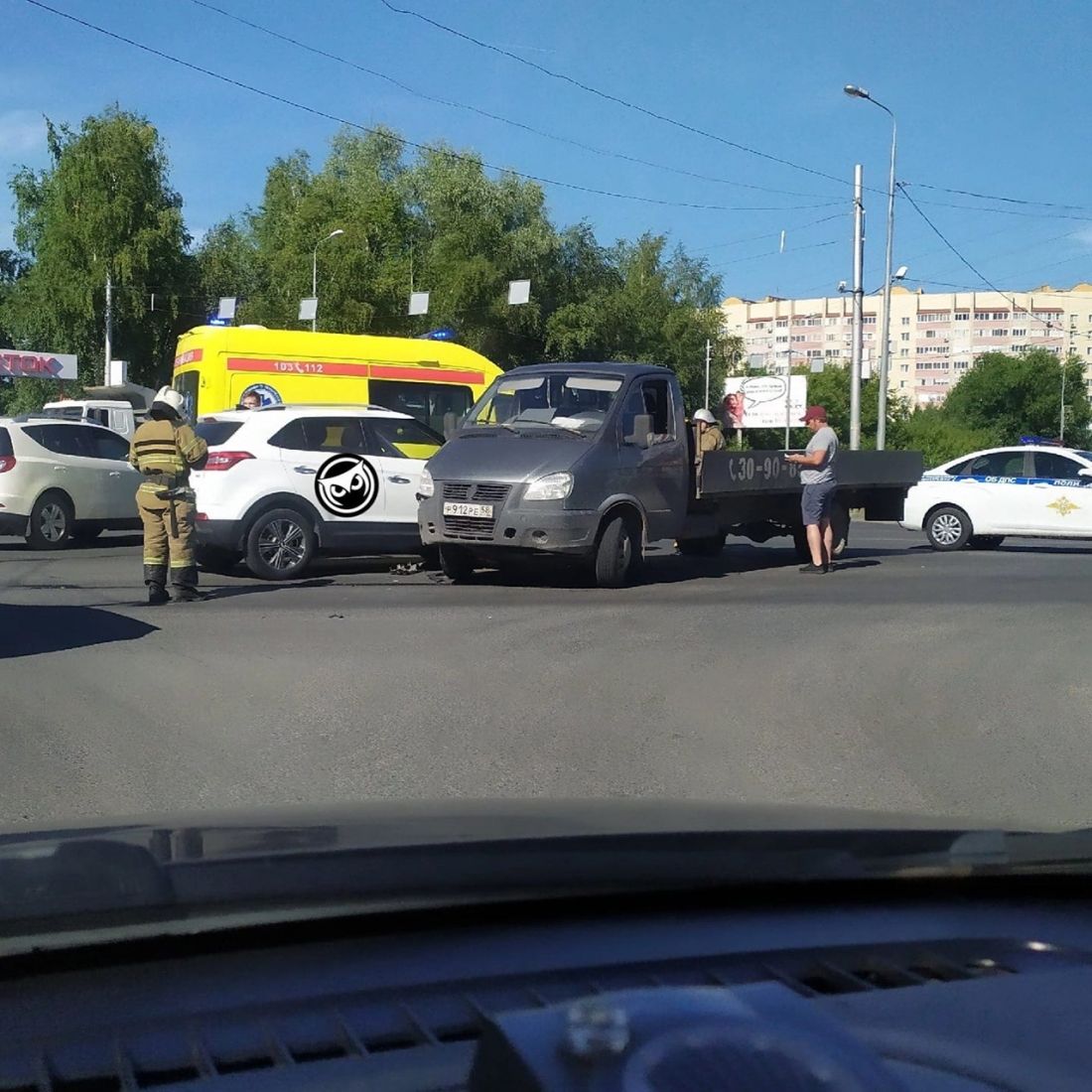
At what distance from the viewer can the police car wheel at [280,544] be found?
12938 mm

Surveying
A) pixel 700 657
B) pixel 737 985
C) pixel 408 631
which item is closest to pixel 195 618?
pixel 408 631

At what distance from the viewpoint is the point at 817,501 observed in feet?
46.5

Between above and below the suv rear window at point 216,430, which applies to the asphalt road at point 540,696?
below

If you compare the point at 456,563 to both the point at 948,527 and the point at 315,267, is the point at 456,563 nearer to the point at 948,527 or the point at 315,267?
the point at 948,527

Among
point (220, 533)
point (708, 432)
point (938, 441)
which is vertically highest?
point (938, 441)

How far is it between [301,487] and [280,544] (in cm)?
60

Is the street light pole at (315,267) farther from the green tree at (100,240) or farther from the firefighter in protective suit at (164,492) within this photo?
the firefighter in protective suit at (164,492)

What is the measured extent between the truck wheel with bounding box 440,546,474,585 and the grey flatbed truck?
0.01m

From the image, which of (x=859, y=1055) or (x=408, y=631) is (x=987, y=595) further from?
(x=859, y=1055)

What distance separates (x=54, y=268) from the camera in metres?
59.2

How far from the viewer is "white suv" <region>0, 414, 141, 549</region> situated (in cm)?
1680

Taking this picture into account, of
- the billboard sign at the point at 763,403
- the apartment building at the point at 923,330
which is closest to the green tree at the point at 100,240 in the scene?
the billboard sign at the point at 763,403

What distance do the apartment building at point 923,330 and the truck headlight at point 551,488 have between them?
134874mm

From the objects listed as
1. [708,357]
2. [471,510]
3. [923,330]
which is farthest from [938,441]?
[923,330]
